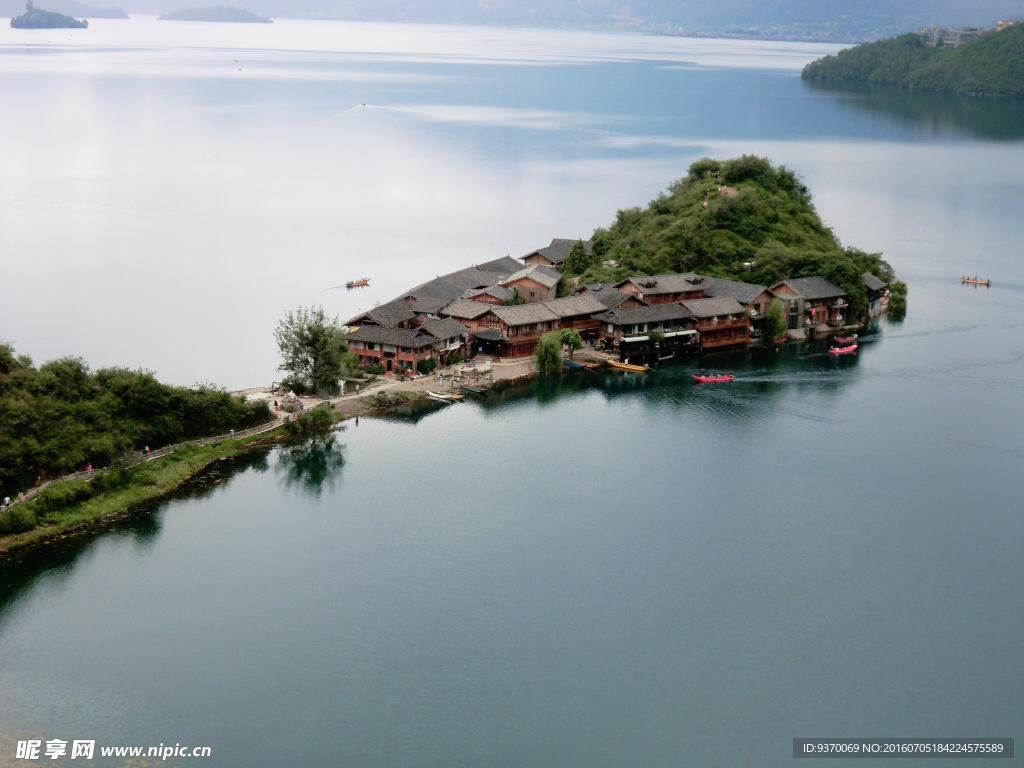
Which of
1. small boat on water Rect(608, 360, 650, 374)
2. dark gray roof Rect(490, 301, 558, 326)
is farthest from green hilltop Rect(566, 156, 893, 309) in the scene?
small boat on water Rect(608, 360, 650, 374)

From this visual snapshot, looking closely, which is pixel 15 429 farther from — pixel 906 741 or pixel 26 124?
pixel 26 124

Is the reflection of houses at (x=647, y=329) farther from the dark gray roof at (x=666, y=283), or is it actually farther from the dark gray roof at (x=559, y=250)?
the dark gray roof at (x=559, y=250)

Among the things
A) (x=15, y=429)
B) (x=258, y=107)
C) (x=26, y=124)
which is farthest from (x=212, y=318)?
(x=258, y=107)

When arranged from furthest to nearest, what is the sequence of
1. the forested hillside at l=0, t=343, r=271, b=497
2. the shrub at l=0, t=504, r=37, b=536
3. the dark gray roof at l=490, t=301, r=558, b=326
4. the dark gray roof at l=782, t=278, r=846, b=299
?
the dark gray roof at l=782, t=278, r=846, b=299 → the dark gray roof at l=490, t=301, r=558, b=326 → the forested hillside at l=0, t=343, r=271, b=497 → the shrub at l=0, t=504, r=37, b=536

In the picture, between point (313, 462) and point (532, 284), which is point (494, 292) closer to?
point (532, 284)

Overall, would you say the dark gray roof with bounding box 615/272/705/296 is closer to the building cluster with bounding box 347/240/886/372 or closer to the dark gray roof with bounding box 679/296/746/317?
the building cluster with bounding box 347/240/886/372

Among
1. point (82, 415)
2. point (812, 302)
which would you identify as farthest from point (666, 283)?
point (82, 415)
